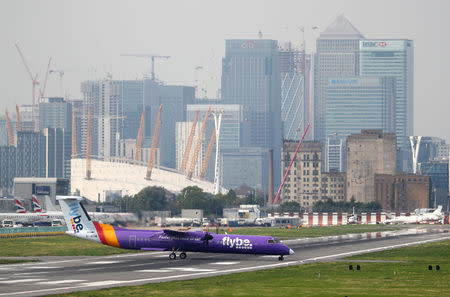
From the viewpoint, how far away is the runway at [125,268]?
84.8 m

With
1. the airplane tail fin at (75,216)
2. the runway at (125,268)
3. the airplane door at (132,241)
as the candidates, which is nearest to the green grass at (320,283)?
the runway at (125,268)

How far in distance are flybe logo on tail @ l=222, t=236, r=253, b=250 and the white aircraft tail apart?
15.2 metres

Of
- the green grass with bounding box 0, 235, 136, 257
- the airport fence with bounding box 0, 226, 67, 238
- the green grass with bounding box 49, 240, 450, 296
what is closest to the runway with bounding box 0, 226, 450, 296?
the green grass with bounding box 49, 240, 450, 296

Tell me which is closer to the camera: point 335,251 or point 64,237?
point 335,251

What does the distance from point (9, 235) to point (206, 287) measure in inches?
3728

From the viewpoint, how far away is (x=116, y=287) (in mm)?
82875

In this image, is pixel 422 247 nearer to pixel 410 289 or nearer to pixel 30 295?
pixel 410 289

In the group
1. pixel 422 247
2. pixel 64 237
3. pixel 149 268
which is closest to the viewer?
pixel 149 268

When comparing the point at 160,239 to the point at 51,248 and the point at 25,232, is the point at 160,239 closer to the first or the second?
the point at 51,248

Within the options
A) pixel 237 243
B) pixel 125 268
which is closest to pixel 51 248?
pixel 237 243

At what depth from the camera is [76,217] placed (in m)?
112

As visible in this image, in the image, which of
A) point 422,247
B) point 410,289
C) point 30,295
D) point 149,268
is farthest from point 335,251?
point 30,295

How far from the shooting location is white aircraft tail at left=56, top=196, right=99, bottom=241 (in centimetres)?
11075

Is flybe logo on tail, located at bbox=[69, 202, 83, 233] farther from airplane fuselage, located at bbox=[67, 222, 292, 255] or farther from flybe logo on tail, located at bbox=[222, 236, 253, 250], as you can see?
flybe logo on tail, located at bbox=[222, 236, 253, 250]
